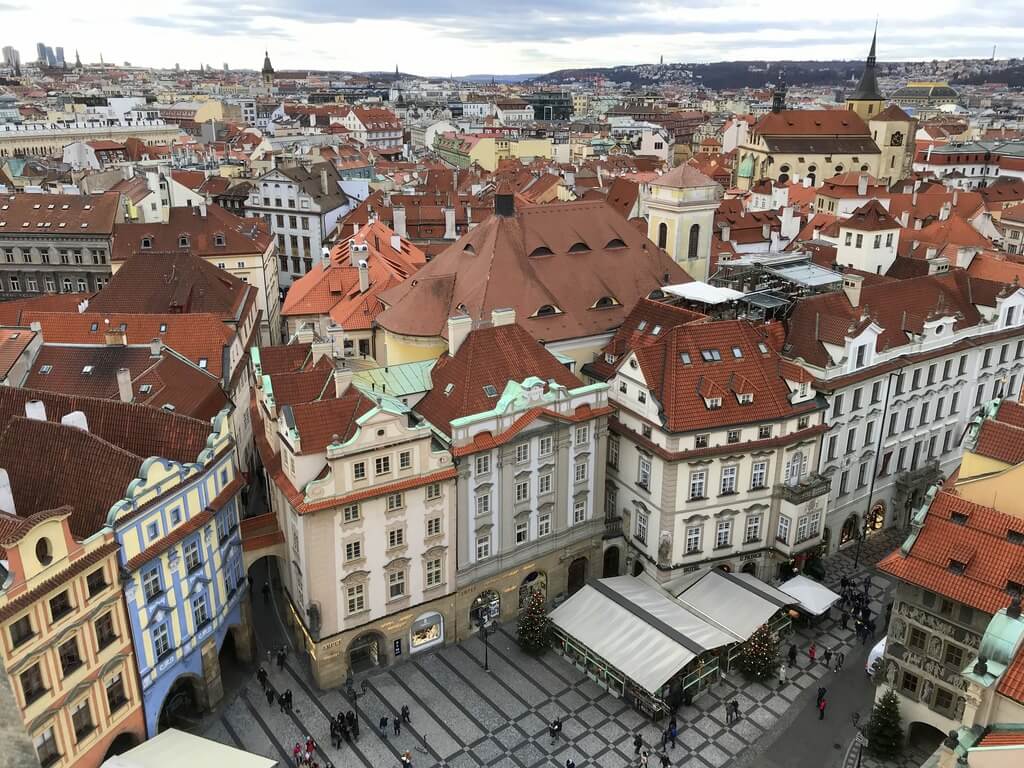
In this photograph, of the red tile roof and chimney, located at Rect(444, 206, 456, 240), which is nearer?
the red tile roof

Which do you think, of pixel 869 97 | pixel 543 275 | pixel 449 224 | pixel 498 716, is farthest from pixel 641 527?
pixel 869 97

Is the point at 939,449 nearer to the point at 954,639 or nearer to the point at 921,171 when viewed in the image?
the point at 954,639

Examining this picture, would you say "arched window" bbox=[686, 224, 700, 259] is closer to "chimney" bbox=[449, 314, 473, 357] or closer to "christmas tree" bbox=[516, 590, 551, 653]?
"chimney" bbox=[449, 314, 473, 357]

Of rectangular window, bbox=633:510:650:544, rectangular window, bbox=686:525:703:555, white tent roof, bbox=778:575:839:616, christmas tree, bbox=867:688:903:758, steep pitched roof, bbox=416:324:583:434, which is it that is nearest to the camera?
christmas tree, bbox=867:688:903:758

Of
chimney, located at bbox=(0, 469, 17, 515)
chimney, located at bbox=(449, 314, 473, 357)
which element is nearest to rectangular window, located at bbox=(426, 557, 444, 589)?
chimney, located at bbox=(449, 314, 473, 357)

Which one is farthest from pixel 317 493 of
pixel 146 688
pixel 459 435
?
pixel 146 688

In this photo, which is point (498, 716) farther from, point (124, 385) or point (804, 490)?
point (124, 385)

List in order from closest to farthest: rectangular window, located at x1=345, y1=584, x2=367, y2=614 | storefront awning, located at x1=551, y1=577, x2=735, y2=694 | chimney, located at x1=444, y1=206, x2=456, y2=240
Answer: storefront awning, located at x1=551, y1=577, x2=735, y2=694
rectangular window, located at x1=345, y1=584, x2=367, y2=614
chimney, located at x1=444, y1=206, x2=456, y2=240
